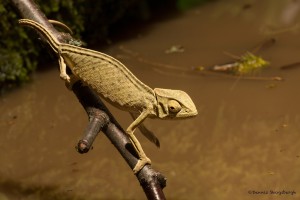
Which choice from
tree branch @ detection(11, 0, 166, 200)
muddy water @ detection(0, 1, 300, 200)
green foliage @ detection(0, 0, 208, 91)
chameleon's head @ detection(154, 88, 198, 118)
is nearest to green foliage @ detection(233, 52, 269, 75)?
muddy water @ detection(0, 1, 300, 200)

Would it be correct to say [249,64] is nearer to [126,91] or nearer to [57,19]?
[57,19]

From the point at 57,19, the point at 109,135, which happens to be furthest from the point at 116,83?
the point at 57,19

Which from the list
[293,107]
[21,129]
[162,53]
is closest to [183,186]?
[293,107]

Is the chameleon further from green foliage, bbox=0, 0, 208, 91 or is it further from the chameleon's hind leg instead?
green foliage, bbox=0, 0, 208, 91

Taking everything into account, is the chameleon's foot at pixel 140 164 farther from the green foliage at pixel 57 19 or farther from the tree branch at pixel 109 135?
the green foliage at pixel 57 19

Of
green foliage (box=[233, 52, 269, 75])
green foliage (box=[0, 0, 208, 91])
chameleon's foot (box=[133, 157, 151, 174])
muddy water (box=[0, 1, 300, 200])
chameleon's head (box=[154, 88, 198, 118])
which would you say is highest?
chameleon's head (box=[154, 88, 198, 118])

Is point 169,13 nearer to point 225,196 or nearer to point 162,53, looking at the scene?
point 162,53
